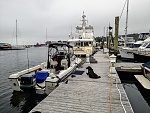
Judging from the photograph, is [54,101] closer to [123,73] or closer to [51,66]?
[51,66]

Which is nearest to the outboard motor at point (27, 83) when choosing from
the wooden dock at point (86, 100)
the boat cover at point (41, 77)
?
the boat cover at point (41, 77)

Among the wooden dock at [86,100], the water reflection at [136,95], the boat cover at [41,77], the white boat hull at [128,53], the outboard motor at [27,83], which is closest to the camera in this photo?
the wooden dock at [86,100]

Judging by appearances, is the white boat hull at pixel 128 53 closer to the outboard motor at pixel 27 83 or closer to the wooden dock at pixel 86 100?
the wooden dock at pixel 86 100

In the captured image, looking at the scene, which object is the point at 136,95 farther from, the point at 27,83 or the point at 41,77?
the point at 27,83

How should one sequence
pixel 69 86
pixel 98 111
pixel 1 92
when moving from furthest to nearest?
pixel 1 92, pixel 69 86, pixel 98 111

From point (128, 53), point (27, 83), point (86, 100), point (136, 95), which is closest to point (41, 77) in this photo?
point (27, 83)

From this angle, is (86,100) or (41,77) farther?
(41,77)

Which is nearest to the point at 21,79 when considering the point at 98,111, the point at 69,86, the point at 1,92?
the point at 69,86

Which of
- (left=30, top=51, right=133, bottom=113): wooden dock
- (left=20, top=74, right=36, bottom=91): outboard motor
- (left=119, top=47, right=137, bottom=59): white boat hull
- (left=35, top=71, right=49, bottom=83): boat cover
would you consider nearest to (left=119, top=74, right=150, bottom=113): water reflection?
(left=30, top=51, right=133, bottom=113): wooden dock

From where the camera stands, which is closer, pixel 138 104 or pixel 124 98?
pixel 124 98

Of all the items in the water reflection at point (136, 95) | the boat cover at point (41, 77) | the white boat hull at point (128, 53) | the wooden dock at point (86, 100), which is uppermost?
the white boat hull at point (128, 53)

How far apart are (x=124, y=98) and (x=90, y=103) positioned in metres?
1.48

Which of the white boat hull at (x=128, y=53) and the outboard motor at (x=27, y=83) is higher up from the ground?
the white boat hull at (x=128, y=53)

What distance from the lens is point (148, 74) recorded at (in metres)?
9.88
